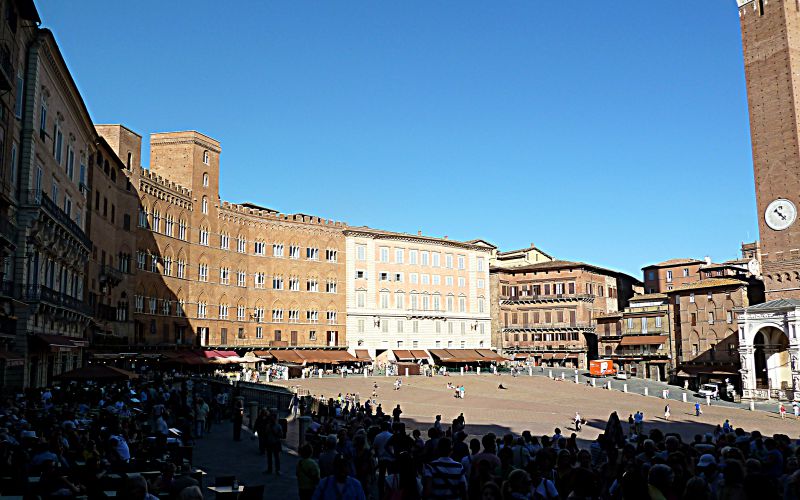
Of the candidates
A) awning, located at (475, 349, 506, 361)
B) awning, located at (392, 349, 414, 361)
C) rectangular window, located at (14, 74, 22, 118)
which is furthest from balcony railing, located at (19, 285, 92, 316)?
awning, located at (475, 349, 506, 361)

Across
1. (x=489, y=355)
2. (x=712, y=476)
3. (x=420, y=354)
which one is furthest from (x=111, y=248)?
(x=712, y=476)

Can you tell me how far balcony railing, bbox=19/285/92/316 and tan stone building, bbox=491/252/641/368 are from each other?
55211 millimetres

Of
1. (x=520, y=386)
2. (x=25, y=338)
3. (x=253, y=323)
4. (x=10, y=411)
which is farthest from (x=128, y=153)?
(x=10, y=411)

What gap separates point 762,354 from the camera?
5806 centimetres

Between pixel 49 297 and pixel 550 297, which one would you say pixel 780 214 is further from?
pixel 49 297

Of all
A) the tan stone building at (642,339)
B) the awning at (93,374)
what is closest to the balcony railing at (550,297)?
the tan stone building at (642,339)

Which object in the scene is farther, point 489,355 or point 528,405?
point 489,355

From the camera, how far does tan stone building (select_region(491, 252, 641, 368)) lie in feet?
278

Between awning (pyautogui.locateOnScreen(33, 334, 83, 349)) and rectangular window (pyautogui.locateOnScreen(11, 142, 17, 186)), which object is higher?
rectangular window (pyautogui.locateOnScreen(11, 142, 17, 186))

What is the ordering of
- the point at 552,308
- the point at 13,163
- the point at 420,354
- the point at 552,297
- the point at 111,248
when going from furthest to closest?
the point at 552,297, the point at 552,308, the point at 420,354, the point at 111,248, the point at 13,163

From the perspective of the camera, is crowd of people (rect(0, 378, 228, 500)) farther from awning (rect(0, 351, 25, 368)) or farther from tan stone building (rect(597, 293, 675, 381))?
tan stone building (rect(597, 293, 675, 381))

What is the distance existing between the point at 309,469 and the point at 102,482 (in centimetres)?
302

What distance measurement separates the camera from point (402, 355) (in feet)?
244

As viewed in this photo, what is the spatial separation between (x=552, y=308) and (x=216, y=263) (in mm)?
41293
